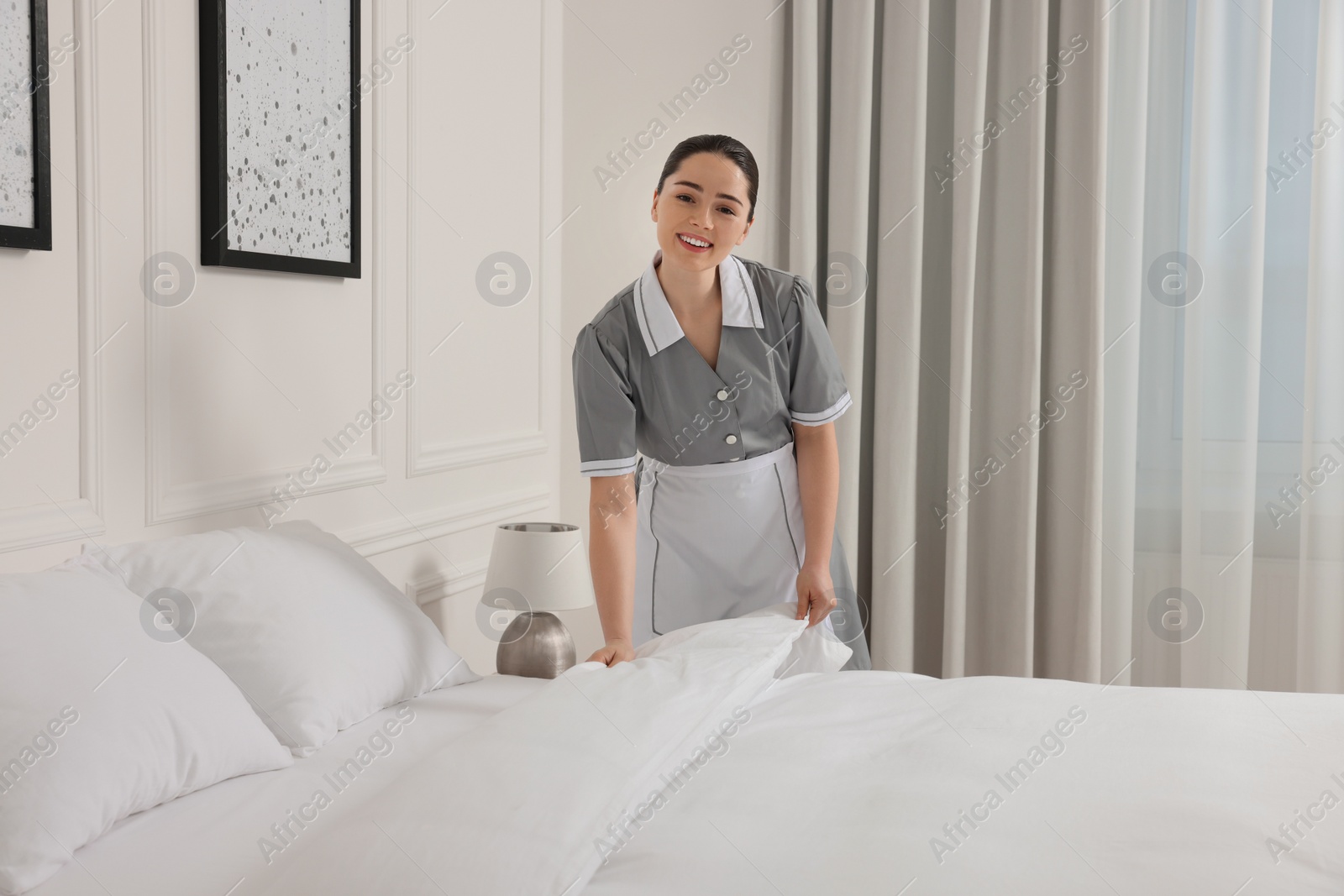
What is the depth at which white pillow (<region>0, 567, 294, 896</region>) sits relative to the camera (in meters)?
1.00

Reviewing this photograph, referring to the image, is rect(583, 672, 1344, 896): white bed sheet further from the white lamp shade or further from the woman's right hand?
the white lamp shade

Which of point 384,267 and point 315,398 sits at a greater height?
point 384,267

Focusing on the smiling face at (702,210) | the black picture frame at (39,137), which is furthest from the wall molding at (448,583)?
the black picture frame at (39,137)

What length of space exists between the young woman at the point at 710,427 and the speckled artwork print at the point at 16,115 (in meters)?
0.87

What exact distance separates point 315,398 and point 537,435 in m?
0.89

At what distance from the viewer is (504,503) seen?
2.57m

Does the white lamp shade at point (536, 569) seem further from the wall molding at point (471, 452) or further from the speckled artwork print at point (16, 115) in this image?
the speckled artwork print at point (16, 115)

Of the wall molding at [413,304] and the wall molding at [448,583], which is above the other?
the wall molding at [413,304]

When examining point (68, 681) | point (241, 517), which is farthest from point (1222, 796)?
point (241, 517)

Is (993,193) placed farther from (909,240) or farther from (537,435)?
(537,435)

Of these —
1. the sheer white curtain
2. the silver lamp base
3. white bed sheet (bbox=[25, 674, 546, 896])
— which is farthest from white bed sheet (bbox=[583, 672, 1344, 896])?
the sheer white curtain

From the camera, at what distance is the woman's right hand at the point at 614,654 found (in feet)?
5.11

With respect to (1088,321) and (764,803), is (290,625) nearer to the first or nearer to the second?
(764,803)

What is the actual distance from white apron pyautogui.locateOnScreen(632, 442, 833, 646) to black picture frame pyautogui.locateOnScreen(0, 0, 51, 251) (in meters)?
1.13
